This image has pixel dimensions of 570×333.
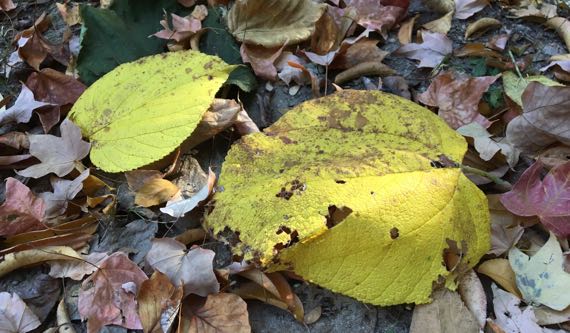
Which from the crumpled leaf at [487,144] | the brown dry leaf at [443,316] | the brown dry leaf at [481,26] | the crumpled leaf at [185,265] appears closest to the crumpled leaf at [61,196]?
the crumpled leaf at [185,265]

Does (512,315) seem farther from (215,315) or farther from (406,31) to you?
(406,31)

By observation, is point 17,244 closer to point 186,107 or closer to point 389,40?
point 186,107

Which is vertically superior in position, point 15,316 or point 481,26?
point 481,26

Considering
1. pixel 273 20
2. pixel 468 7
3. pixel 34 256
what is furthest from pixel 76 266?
pixel 468 7

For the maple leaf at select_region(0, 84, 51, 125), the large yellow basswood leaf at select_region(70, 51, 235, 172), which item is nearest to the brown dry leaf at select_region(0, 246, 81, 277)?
the large yellow basswood leaf at select_region(70, 51, 235, 172)

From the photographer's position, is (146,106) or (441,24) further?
(441,24)

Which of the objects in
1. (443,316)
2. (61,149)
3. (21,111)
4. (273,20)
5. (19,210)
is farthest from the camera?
(273,20)

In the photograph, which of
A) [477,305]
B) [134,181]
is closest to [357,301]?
[477,305]
